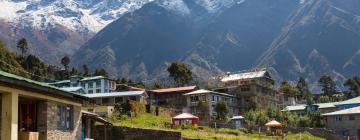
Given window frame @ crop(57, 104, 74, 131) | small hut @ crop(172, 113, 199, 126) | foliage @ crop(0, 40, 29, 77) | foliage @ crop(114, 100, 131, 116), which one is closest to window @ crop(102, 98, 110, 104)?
foliage @ crop(0, 40, 29, 77)

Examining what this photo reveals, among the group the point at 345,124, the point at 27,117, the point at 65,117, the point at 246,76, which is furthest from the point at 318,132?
the point at 27,117

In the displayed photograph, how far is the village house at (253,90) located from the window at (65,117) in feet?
260

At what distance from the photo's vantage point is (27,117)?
2822 centimetres

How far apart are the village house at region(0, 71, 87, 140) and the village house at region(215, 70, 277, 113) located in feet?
258

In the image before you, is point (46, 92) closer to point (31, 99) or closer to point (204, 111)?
point (31, 99)

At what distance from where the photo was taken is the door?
27984 mm

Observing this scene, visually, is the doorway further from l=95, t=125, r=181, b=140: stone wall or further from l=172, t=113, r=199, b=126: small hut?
l=172, t=113, r=199, b=126: small hut

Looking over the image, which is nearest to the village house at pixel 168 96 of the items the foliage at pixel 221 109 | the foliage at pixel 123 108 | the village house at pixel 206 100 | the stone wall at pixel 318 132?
the village house at pixel 206 100

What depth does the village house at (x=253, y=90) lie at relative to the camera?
4304 inches

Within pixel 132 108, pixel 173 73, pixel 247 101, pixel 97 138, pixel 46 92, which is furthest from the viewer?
pixel 173 73

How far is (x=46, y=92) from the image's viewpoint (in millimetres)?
27734

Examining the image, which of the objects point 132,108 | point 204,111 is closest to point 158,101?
point 204,111

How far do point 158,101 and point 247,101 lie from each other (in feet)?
54.9

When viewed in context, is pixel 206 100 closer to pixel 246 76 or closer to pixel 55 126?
pixel 246 76
